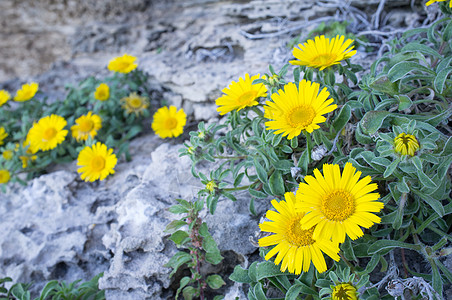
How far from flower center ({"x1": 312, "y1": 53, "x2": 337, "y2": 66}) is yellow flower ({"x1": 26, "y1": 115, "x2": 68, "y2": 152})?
2093mm

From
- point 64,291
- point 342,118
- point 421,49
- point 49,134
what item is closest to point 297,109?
point 342,118

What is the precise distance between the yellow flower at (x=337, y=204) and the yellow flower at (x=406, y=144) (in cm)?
17

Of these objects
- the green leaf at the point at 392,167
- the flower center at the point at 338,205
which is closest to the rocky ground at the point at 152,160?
the flower center at the point at 338,205

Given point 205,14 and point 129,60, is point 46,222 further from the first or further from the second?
point 205,14

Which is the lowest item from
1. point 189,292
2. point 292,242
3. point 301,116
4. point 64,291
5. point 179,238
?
point 64,291

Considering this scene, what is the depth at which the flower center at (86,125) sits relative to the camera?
3.13 meters

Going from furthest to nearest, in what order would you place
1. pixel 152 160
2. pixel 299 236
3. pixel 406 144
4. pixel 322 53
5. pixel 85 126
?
1. pixel 85 126
2. pixel 152 160
3. pixel 322 53
4. pixel 299 236
5. pixel 406 144

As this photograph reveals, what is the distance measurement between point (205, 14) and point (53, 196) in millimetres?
2349

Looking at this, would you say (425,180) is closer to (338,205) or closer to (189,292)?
(338,205)

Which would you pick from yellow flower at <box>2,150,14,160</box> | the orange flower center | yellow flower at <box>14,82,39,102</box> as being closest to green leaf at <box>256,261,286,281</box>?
the orange flower center

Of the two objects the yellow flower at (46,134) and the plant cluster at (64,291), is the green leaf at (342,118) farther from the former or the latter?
the yellow flower at (46,134)

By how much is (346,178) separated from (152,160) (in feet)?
5.49

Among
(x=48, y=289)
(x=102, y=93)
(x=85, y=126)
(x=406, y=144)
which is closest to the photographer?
(x=406, y=144)

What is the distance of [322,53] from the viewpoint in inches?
79.5
